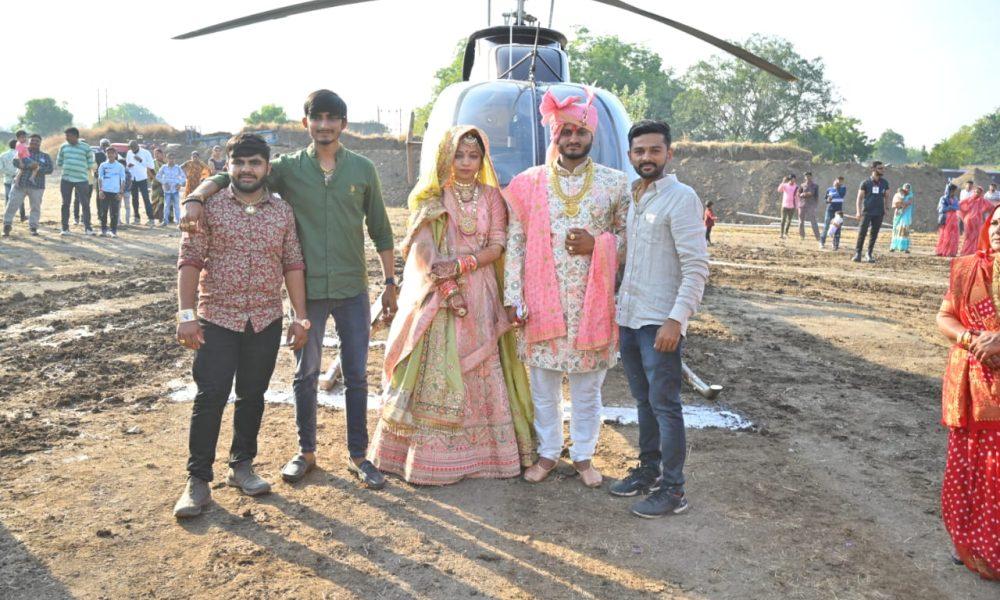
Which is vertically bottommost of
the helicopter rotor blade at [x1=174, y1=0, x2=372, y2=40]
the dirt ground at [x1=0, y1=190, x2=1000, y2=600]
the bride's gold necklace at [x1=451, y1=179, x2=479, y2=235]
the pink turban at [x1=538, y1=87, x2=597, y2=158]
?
the dirt ground at [x1=0, y1=190, x2=1000, y2=600]

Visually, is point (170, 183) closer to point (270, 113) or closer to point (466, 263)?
point (466, 263)

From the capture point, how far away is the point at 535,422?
3.95 metres

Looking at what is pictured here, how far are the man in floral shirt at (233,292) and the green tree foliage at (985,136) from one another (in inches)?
4071

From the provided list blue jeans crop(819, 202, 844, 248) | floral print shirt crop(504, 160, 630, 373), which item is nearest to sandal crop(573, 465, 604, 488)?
floral print shirt crop(504, 160, 630, 373)

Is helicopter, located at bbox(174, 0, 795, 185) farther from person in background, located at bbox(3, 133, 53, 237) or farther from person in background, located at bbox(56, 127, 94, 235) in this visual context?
person in background, located at bbox(3, 133, 53, 237)

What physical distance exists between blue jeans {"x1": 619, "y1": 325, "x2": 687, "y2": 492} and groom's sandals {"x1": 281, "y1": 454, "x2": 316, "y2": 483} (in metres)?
1.77

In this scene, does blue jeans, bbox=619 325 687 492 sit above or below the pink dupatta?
below

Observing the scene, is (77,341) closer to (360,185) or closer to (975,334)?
(360,185)

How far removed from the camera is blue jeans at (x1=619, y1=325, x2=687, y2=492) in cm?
340

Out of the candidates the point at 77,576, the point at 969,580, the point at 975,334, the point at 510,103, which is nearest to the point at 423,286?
the point at 77,576

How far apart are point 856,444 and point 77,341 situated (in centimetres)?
632

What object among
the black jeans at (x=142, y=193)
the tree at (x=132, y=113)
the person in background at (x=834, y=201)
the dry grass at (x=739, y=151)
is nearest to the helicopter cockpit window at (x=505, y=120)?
the person in background at (x=834, y=201)

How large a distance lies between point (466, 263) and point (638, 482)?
4.75 feet

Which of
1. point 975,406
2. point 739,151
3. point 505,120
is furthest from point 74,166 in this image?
point 739,151
